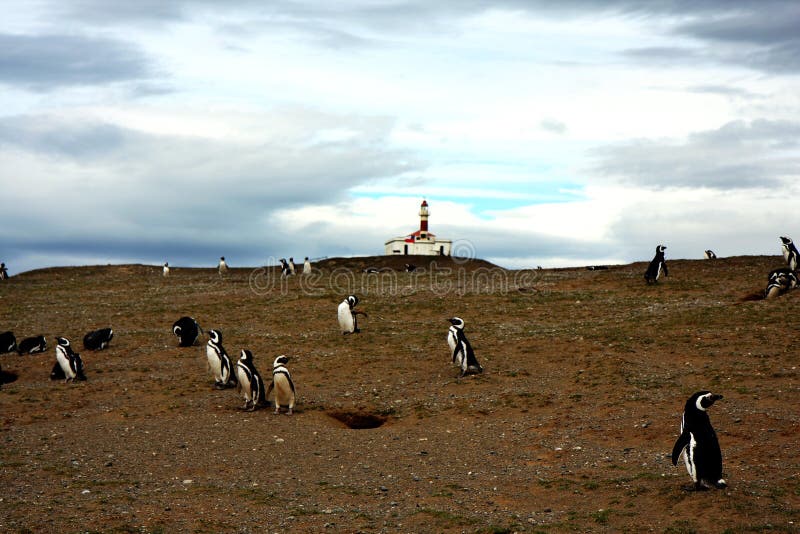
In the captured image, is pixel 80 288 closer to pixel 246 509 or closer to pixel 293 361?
pixel 293 361

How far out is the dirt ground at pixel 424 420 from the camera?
11055mm

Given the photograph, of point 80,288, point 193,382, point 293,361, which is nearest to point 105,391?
point 193,382

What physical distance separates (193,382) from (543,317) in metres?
13.1

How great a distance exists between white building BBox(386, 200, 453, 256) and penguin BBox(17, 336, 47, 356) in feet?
202

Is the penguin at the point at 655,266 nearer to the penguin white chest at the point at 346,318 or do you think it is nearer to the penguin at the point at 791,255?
the penguin at the point at 791,255

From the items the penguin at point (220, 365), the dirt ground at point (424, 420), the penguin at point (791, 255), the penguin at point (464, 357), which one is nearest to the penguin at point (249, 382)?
the dirt ground at point (424, 420)

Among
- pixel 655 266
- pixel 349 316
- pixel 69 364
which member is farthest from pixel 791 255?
pixel 69 364

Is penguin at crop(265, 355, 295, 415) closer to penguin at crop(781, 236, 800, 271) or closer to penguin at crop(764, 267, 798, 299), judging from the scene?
penguin at crop(764, 267, 798, 299)

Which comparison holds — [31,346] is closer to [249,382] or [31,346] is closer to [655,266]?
[249,382]

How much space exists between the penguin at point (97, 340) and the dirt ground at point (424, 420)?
1.40 feet

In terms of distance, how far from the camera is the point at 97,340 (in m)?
26.4

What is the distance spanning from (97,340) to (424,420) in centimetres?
1389

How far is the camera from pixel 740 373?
18.9 metres

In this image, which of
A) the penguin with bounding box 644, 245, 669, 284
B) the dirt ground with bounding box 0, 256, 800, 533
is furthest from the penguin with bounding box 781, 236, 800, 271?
the penguin with bounding box 644, 245, 669, 284
